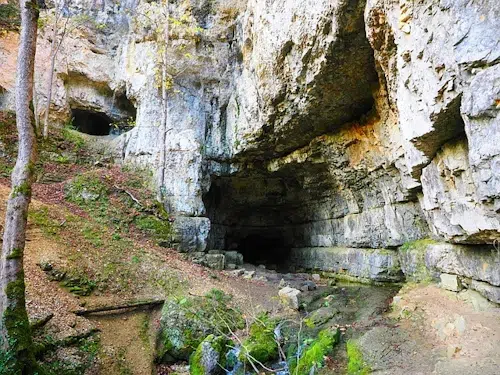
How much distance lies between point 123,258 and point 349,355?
286 inches

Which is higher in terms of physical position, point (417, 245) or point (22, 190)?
point (22, 190)

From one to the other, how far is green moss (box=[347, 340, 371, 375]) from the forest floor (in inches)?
5.6

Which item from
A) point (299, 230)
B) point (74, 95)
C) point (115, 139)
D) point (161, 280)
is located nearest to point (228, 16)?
point (115, 139)

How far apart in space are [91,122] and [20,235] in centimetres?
1961

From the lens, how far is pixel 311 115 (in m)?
12.0

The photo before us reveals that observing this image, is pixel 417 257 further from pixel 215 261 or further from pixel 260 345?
pixel 215 261

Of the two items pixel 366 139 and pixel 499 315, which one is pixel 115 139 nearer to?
pixel 366 139

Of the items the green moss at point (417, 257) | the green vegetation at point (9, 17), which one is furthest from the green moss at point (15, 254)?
the green vegetation at point (9, 17)

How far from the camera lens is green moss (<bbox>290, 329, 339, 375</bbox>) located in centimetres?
658

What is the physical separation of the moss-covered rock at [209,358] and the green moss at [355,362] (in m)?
2.74

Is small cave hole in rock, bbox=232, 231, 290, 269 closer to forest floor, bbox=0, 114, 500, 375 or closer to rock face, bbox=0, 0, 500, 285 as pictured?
rock face, bbox=0, 0, 500, 285

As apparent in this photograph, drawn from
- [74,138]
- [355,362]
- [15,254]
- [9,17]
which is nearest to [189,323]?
[355,362]

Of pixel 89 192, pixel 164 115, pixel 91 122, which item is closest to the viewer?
pixel 89 192

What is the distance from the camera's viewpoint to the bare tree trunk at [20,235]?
5254mm
